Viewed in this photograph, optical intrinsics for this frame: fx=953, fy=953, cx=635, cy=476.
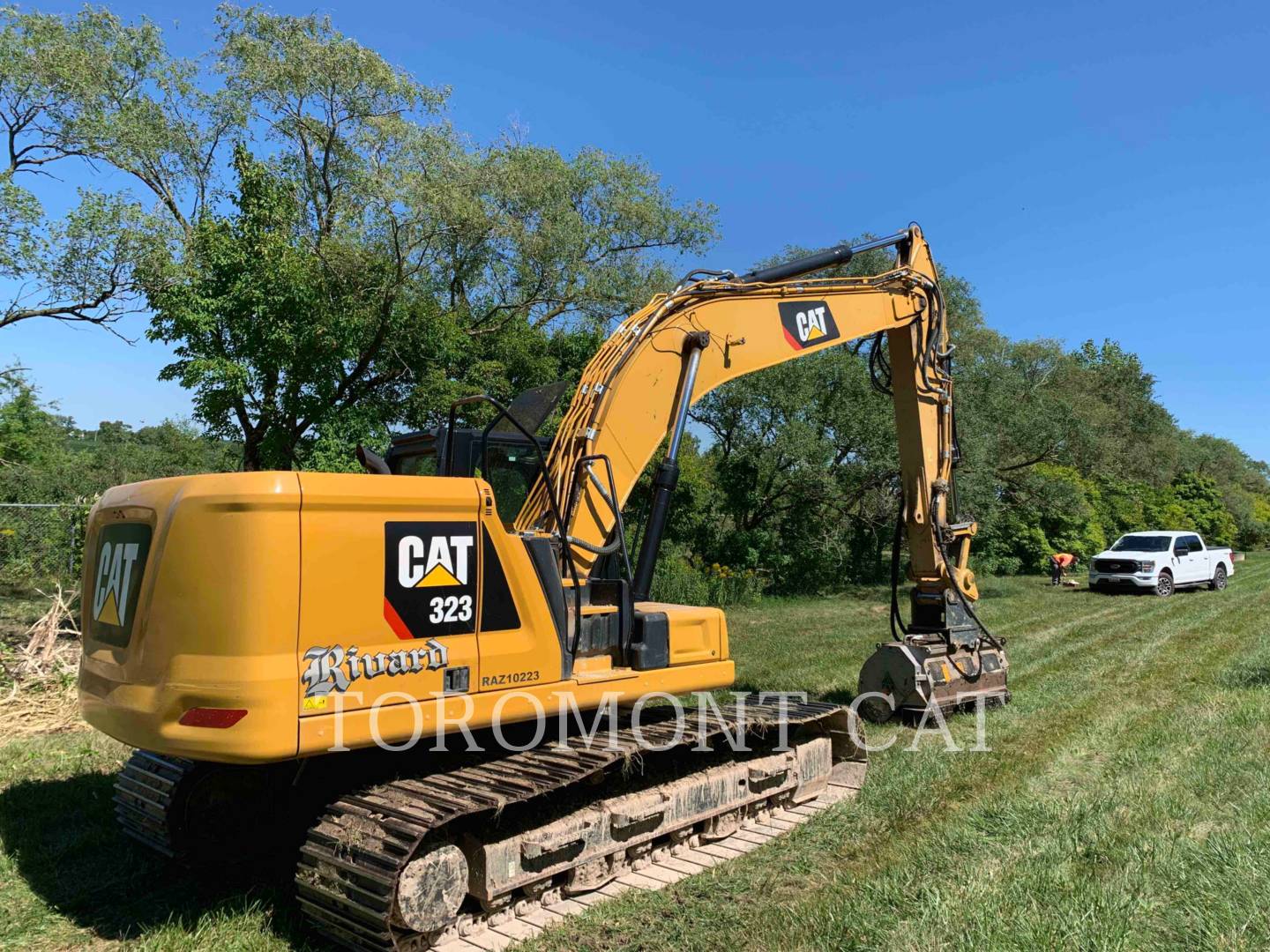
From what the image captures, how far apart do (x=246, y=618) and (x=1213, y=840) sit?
17.1 feet

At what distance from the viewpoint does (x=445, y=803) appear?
444 centimetres

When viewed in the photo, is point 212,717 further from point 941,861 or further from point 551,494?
point 941,861

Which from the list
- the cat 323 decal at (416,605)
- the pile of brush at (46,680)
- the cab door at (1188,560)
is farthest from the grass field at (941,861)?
the cab door at (1188,560)

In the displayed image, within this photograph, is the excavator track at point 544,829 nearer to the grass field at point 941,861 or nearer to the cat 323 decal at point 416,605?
the grass field at point 941,861

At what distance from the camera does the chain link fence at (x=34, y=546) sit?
14992 mm

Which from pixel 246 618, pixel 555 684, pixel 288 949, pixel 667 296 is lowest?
pixel 288 949

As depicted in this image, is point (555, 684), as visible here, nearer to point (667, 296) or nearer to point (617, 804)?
point (617, 804)

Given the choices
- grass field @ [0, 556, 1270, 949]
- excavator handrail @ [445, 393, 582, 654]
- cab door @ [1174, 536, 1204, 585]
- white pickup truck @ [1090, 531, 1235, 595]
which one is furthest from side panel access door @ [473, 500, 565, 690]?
cab door @ [1174, 536, 1204, 585]

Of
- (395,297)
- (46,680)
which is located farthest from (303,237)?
(46,680)

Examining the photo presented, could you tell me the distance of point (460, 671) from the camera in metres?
4.66

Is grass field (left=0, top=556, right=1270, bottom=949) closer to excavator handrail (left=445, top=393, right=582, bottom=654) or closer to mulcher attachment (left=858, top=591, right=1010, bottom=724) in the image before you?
mulcher attachment (left=858, top=591, right=1010, bottom=724)

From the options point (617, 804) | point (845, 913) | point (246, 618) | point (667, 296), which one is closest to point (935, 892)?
point (845, 913)

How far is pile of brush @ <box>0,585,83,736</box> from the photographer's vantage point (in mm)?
8820

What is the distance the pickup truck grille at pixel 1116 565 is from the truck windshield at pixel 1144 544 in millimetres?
999
